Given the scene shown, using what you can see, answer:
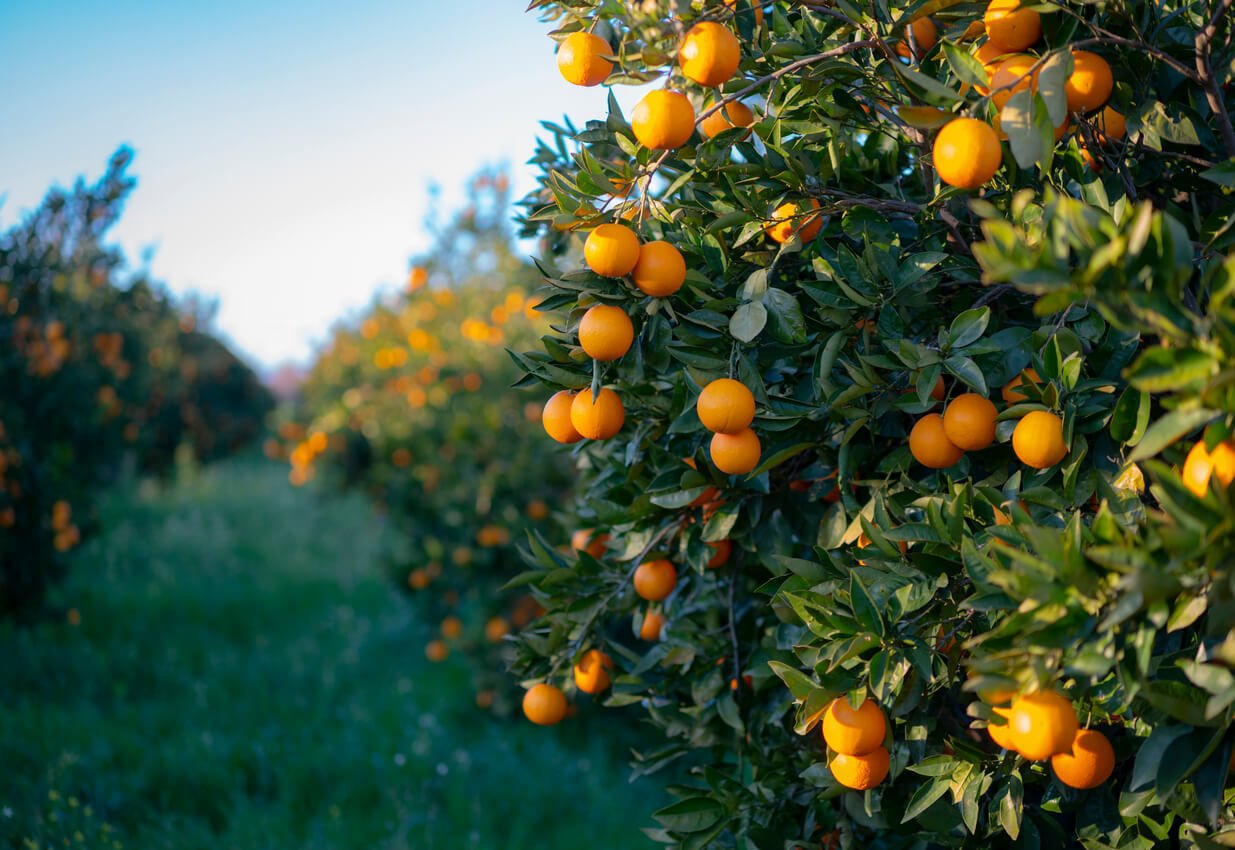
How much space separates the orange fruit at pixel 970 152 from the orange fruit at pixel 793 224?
0.76ft

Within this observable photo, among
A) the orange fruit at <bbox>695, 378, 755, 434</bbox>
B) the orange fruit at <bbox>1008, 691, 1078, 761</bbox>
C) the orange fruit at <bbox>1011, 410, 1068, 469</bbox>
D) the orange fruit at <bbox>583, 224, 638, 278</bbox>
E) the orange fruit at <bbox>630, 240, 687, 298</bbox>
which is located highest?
the orange fruit at <bbox>583, 224, 638, 278</bbox>

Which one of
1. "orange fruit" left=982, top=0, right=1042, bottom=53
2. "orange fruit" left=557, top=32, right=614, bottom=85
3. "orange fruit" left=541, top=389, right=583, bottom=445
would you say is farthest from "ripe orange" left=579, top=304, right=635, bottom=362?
"orange fruit" left=982, top=0, right=1042, bottom=53

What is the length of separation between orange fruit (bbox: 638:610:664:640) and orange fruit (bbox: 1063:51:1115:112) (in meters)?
1.08

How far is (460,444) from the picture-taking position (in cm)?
392

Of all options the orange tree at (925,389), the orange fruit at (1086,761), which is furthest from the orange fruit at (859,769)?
the orange fruit at (1086,761)

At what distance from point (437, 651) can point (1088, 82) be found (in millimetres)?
3891

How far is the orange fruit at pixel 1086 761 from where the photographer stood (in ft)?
3.22

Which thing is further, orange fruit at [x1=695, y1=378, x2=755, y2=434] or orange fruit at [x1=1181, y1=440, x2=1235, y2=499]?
orange fruit at [x1=695, y1=378, x2=755, y2=434]

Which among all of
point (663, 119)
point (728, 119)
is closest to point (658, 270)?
point (663, 119)

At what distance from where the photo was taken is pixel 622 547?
152 centimetres

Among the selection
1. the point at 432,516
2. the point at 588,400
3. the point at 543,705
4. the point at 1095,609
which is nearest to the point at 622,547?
the point at 543,705

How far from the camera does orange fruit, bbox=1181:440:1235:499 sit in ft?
2.64

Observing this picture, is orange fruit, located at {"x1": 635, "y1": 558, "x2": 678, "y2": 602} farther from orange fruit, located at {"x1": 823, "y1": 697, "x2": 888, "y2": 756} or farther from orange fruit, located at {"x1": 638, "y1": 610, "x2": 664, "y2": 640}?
orange fruit, located at {"x1": 823, "y1": 697, "x2": 888, "y2": 756}

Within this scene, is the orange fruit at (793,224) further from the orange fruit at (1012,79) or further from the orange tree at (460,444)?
the orange tree at (460,444)
